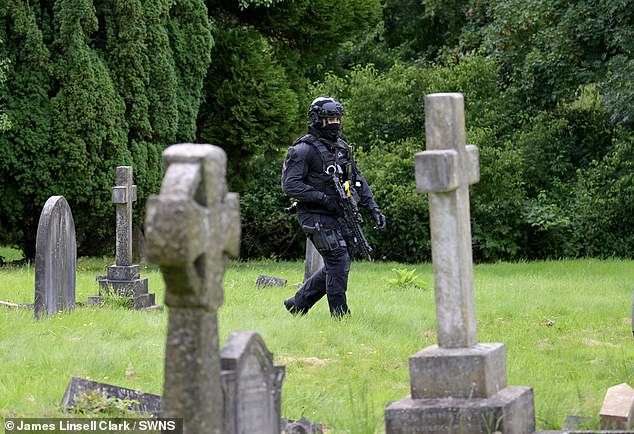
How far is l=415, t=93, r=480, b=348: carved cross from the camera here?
6.51 metres

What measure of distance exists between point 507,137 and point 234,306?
41.9 feet

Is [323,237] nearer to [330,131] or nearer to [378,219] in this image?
[378,219]

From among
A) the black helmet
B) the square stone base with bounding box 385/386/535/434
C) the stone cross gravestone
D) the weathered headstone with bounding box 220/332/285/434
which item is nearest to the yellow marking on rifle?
the black helmet

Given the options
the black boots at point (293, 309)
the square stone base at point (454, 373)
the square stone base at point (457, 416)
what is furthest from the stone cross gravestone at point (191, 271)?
the black boots at point (293, 309)

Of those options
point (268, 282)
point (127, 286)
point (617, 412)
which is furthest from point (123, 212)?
point (617, 412)

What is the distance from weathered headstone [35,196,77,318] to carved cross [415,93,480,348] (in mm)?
5876

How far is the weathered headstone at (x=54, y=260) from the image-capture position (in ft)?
37.4

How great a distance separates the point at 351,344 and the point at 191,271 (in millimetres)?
5510

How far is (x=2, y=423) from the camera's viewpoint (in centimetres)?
675

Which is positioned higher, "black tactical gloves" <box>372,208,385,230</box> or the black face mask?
the black face mask

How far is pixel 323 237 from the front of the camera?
10.8m

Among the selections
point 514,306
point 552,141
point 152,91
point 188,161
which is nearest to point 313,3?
point 152,91

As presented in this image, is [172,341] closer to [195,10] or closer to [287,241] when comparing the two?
[195,10]

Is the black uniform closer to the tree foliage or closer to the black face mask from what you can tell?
the black face mask
